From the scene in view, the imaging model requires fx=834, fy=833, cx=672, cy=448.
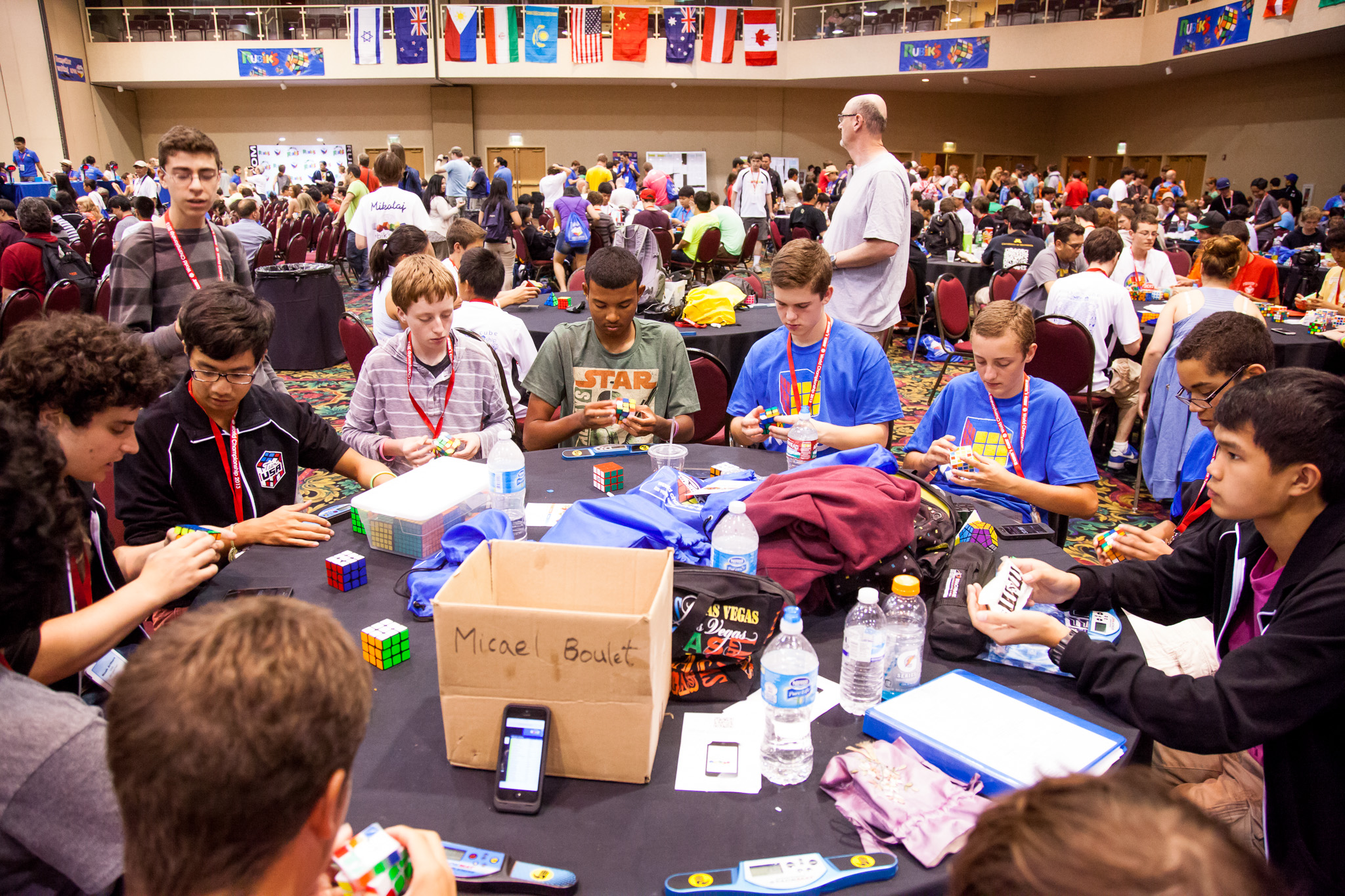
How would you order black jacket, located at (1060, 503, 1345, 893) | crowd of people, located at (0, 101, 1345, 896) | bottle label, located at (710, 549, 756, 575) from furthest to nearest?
bottle label, located at (710, 549, 756, 575), black jacket, located at (1060, 503, 1345, 893), crowd of people, located at (0, 101, 1345, 896)

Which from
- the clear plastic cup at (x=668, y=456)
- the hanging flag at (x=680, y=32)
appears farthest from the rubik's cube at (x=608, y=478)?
the hanging flag at (x=680, y=32)

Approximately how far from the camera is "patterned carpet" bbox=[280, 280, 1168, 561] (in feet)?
14.7

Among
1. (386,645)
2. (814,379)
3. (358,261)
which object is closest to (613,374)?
(814,379)

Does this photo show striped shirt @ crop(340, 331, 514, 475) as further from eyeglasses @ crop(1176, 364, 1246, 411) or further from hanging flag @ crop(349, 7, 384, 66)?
hanging flag @ crop(349, 7, 384, 66)

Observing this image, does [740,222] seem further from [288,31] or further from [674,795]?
[288,31]

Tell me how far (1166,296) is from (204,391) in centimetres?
689

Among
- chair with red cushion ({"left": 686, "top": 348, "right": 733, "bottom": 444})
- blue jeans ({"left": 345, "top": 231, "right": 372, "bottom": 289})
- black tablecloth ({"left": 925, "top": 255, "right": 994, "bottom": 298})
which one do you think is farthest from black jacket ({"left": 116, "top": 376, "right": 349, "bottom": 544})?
blue jeans ({"left": 345, "top": 231, "right": 372, "bottom": 289})

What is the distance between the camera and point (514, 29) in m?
18.4

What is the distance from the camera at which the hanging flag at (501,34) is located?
59.9 ft

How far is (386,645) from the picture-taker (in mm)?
1622

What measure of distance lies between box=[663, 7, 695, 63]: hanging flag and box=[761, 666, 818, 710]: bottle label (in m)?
19.5

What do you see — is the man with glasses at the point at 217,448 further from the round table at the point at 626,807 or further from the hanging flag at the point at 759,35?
the hanging flag at the point at 759,35

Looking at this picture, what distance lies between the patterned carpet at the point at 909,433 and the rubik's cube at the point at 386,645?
2.96 meters

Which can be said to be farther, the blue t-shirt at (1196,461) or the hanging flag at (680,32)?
the hanging flag at (680,32)
